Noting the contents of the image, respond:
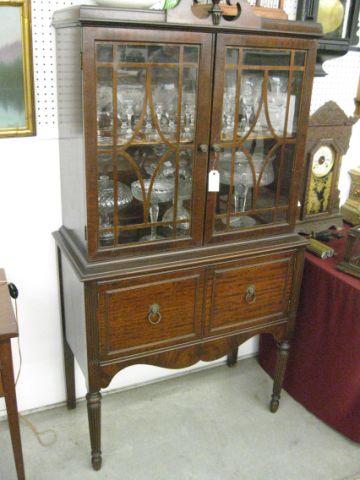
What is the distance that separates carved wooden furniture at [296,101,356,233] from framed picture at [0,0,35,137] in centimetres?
115

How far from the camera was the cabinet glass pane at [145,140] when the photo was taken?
1479mm

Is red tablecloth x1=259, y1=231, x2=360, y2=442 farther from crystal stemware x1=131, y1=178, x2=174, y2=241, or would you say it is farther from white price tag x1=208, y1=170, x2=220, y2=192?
crystal stemware x1=131, y1=178, x2=174, y2=241

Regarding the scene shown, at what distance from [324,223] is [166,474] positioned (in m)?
1.29

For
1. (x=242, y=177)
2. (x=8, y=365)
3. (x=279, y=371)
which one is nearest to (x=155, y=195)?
(x=242, y=177)

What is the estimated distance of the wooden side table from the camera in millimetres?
1459

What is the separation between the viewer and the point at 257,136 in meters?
1.78

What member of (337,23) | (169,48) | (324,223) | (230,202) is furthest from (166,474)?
(337,23)

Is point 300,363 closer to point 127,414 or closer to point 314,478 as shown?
point 314,478

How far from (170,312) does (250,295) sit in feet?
1.13

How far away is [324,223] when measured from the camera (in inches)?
92.0

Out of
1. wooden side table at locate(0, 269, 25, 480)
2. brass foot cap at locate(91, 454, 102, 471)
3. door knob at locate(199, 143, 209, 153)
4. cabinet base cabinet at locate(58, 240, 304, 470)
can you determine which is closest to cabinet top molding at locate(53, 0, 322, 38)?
door knob at locate(199, 143, 209, 153)

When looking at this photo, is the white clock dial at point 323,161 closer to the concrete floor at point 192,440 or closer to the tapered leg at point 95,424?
the concrete floor at point 192,440

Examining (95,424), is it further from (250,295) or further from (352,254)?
(352,254)

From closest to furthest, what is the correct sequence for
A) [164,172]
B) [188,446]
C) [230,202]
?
[164,172] < [230,202] < [188,446]
